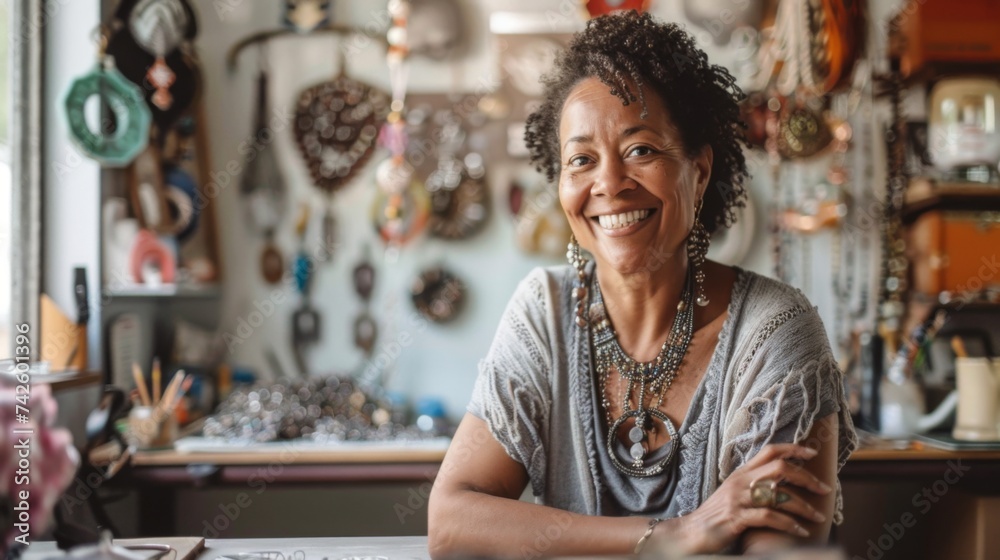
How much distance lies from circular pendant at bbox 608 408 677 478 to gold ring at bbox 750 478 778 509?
23 cm

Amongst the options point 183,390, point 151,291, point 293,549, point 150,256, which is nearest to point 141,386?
point 183,390

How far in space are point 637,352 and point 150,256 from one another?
5.72 feet

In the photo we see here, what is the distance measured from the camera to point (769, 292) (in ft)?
4.75

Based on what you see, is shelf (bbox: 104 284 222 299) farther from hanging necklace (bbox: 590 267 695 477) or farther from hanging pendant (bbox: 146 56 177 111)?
hanging necklace (bbox: 590 267 695 477)

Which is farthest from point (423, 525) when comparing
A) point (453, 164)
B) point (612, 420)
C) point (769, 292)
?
point (769, 292)

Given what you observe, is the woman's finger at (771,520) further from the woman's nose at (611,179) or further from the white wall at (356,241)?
the white wall at (356,241)

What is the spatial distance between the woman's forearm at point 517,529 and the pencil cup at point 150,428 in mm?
1371

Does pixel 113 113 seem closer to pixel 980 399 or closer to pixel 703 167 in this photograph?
pixel 703 167

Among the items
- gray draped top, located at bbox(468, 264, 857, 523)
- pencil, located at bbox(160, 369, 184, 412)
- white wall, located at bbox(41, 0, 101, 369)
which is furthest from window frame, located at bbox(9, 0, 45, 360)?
gray draped top, located at bbox(468, 264, 857, 523)

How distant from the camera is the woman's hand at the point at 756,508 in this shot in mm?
1140

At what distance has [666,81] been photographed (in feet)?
4.68

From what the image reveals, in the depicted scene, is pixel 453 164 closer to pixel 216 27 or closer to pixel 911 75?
pixel 216 27

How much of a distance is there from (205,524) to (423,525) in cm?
78
